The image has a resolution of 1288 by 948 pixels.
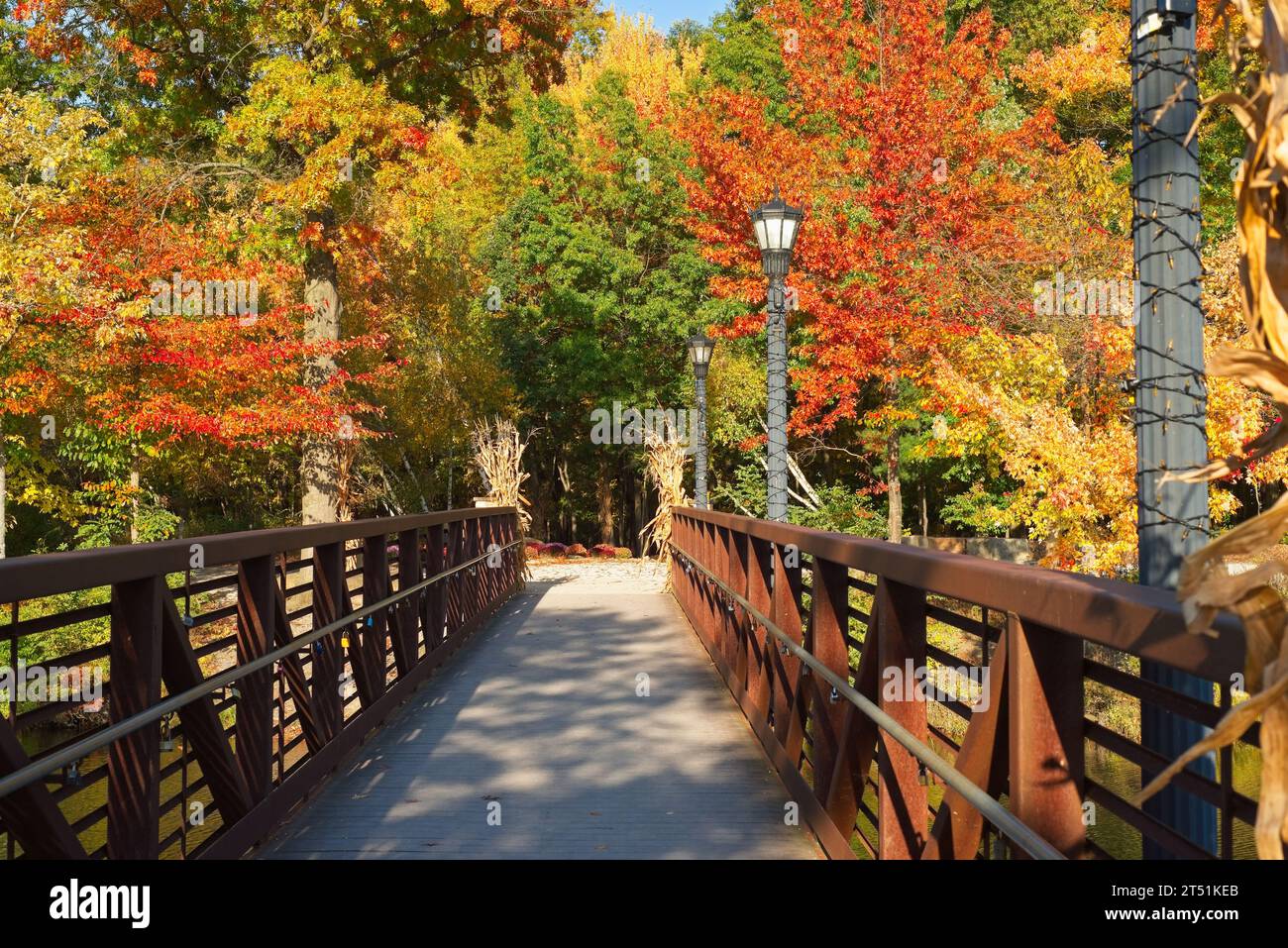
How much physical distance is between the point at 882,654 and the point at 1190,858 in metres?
1.69

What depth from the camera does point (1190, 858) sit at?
2156 millimetres

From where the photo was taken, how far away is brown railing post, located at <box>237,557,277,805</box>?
15.6 ft

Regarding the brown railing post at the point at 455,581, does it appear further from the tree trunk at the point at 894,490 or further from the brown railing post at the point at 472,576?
the tree trunk at the point at 894,490

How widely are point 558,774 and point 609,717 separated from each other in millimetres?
1477

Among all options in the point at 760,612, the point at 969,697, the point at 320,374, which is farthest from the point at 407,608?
the point at 320,374

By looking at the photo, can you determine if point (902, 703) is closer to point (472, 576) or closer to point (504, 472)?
point (472, 576)

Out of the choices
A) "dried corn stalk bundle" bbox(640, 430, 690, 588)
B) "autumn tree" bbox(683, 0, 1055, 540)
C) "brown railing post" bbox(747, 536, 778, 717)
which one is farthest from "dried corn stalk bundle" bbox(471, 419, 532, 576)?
"brown railing post" bbox(747, 536, 778, 717)

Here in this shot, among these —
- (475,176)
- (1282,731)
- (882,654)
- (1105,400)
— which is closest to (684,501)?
(1105,400)

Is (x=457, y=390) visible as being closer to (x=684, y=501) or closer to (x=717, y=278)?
(x=717, y=278)

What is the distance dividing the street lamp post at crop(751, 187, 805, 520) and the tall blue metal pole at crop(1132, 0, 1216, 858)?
4.97 m

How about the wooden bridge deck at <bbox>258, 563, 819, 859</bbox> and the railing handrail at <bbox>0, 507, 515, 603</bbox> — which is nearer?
the railing handrail at <bbox>0, 507, 515, 603</bbox>

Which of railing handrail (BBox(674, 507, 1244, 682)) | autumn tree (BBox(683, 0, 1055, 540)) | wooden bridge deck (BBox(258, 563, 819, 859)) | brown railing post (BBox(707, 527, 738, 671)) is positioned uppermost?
autumn tree (BBox(683, 0, 1055, 540))

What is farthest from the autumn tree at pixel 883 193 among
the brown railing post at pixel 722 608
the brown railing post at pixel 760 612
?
the brown railing post at pixel 760 612

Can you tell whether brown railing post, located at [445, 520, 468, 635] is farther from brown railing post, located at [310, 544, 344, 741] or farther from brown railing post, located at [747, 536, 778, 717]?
brown railing post, located at [310, 544, 344, 741]
